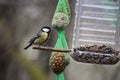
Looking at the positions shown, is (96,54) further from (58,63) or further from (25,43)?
(25,43)

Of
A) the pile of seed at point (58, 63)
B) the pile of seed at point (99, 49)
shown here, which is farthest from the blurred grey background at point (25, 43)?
the pile of seed at point (99, 49)

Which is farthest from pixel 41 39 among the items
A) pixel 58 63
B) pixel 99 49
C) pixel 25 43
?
pixel 25 43

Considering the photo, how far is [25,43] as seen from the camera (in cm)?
289

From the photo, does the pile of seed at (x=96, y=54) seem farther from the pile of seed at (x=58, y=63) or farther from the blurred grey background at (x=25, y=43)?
the blurred grey background at (x=25, y=43)

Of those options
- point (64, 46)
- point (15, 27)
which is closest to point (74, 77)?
point (15, 27)

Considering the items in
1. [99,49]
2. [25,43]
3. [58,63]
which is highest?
[99,49]

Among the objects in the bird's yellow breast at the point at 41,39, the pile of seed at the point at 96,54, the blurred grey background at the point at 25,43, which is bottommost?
the blurred grey background at the point at 25,43

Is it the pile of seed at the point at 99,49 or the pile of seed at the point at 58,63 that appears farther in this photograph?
the pile of seed at the point at 58,63

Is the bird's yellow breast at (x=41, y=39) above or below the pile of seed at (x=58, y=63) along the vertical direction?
above

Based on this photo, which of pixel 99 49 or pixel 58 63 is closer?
pixel 99 49

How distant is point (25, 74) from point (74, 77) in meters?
0.37

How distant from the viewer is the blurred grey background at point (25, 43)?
9.29 feet

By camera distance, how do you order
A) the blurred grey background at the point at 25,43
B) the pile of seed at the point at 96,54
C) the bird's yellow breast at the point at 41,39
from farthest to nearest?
the blurred grey background at the point at 25,43
the bird's yellow breast at the point at 41,39
the pile of seed at the point at 96,54

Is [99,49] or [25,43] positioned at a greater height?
[99,49]
